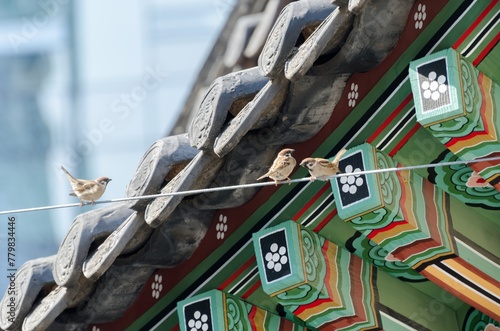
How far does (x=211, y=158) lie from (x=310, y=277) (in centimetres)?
78

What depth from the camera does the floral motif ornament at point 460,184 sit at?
7371 mm

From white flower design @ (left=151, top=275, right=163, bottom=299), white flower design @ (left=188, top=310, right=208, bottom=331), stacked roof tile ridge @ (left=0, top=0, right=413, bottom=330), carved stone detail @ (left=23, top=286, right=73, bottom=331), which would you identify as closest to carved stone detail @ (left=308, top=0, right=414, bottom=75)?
stacked roof tile ridge @ (left=0, top=0, right=413, bottom=330)

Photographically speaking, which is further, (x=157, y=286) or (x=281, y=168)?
(x=157, y=286)

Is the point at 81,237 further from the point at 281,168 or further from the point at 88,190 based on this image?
the point at 281,168

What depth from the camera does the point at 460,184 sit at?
742cm

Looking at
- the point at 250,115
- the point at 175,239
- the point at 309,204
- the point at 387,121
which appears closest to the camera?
the point at 250,115

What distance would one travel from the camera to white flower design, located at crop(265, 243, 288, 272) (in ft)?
24.8

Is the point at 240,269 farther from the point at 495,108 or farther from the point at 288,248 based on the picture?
the point at 495,108

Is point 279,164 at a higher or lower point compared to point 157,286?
higher

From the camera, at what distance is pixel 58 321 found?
805 centimetres

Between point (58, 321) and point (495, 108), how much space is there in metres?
2.61

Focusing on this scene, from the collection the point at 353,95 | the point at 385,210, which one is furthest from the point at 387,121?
the point at 385,210

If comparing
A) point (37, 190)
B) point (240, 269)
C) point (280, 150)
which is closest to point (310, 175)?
point (280, 150)

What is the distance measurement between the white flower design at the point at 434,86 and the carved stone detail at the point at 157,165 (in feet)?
4.18
